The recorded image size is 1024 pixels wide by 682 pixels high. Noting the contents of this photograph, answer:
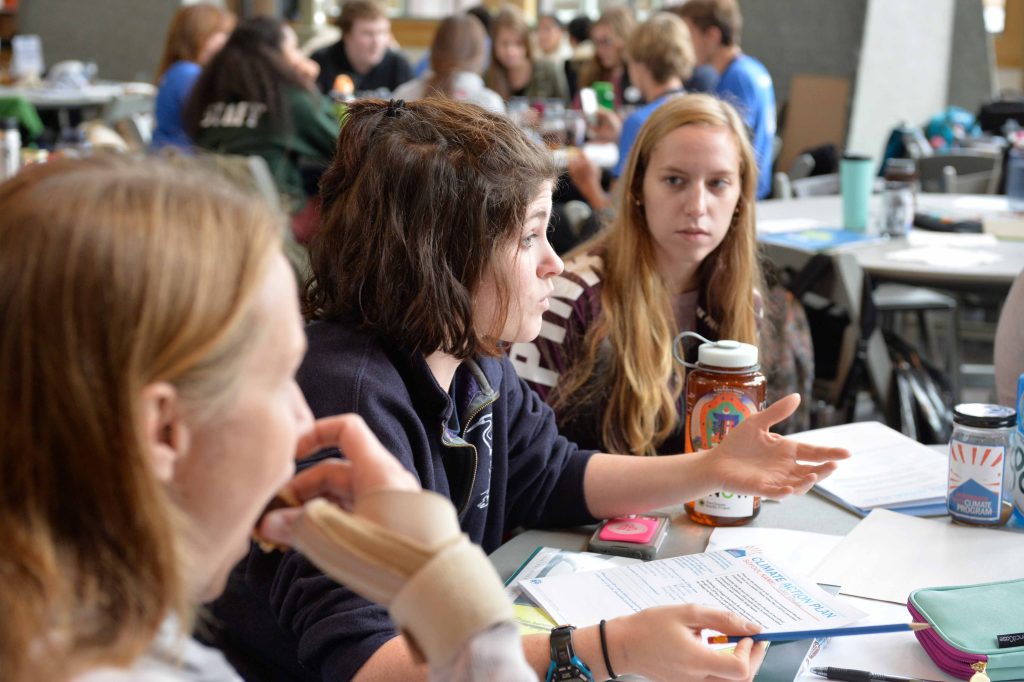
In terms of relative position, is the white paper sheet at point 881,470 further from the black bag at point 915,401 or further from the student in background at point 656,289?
the black bag at point 915,401

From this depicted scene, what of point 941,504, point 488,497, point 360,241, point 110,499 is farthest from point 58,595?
point 941,504

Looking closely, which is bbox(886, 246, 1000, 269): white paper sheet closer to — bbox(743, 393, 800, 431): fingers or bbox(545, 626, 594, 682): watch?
bbox(743, 393, 800, 431): fingers

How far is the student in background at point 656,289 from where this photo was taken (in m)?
2.14

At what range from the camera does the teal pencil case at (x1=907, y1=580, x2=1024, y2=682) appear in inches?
44.9

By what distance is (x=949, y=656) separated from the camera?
117 cm

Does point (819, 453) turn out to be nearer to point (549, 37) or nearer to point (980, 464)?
point (980, 464)

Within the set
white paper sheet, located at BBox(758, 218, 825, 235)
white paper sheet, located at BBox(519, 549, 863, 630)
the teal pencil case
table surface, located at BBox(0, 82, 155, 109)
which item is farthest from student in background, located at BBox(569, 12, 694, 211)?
table surface, located at BBox(0, 82, 155, 109)

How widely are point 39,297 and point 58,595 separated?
18 cm

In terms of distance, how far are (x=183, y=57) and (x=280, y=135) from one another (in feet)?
5.23

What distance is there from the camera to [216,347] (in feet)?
2.39

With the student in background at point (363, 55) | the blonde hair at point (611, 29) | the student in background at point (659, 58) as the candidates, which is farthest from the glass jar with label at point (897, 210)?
the blonde hair at point (611, 29)

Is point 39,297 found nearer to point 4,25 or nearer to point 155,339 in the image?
point 155,339

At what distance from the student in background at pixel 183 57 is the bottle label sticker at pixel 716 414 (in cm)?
418

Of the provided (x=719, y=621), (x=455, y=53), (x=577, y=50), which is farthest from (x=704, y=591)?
(x=577, y=50)
